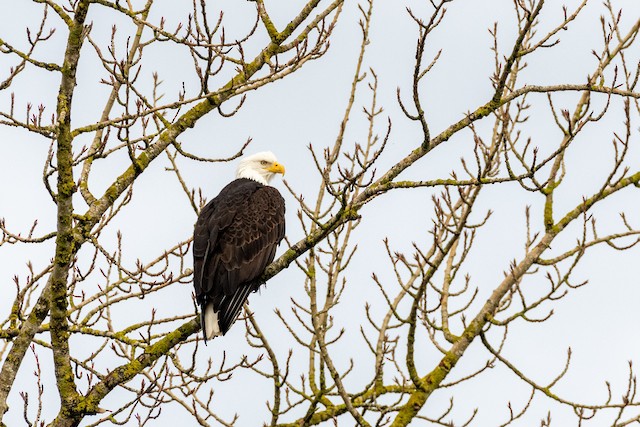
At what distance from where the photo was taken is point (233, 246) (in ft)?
28.9

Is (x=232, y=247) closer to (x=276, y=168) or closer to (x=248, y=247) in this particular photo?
(x=248, y=247)

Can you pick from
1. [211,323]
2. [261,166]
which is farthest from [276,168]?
[211,323]

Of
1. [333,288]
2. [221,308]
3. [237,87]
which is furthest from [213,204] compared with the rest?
[237,87]

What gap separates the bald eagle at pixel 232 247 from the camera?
27.1 feet

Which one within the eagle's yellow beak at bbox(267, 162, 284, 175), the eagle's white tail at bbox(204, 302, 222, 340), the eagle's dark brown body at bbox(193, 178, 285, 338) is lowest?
the eagle's white tail at bbox(204, 302, 222, 340)

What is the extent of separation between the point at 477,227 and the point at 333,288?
1.34 m

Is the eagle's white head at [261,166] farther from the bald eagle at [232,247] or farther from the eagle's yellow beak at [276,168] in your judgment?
the bald eagle at [232,247]

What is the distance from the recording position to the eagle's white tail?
25.8 ft

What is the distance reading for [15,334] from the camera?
7648 millimetres

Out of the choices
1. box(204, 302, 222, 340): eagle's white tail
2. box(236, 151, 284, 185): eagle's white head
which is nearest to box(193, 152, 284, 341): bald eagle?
box(204, 302, 222, 340): eagle's white tail

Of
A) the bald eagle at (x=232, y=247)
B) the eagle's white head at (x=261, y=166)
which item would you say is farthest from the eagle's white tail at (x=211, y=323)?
the eagle's white head at (x=261, y=166)

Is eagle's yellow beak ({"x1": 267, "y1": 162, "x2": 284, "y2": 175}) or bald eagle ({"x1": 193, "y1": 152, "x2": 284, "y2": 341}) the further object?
eagle's yellow beak ({"x1": 267, "y1": 162, "x2": 284, "y2": 175})

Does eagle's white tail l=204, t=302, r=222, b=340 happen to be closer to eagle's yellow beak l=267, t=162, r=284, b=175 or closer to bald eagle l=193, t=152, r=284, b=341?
bald eagle l=193, t=152, r=284, b=341

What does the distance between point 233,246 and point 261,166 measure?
2.05 m
